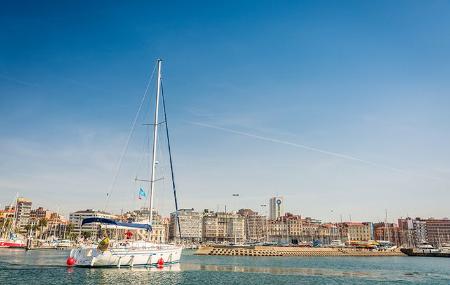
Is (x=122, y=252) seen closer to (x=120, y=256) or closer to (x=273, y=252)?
(x=120, y=256)

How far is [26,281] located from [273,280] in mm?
25105

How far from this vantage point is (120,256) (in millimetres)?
47375

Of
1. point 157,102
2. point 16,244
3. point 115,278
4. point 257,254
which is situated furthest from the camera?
point 16,244

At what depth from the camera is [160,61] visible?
57.3 metres

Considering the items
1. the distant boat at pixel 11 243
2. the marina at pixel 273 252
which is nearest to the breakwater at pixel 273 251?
the marina at pixel 273 252

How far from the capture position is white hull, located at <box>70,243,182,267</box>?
47.0 metres

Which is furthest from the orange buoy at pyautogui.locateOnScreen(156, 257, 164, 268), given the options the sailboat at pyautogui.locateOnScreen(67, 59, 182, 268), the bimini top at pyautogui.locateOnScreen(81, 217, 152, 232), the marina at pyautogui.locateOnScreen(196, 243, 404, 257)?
the marina at pyautogui.locateOnScreen(196, 243, 404, 257)

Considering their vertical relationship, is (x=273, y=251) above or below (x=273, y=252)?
above

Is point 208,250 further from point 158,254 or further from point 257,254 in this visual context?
point 158,254

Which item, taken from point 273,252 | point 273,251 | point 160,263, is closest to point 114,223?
point 160,263

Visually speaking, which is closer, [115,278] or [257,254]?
[115,278]

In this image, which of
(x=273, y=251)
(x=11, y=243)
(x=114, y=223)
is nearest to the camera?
(x=114, y=223)

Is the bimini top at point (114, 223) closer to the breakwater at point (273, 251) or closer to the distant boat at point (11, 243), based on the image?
the breakwater at point (273, 251)

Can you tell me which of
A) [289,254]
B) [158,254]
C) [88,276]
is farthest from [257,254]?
[88,276]
